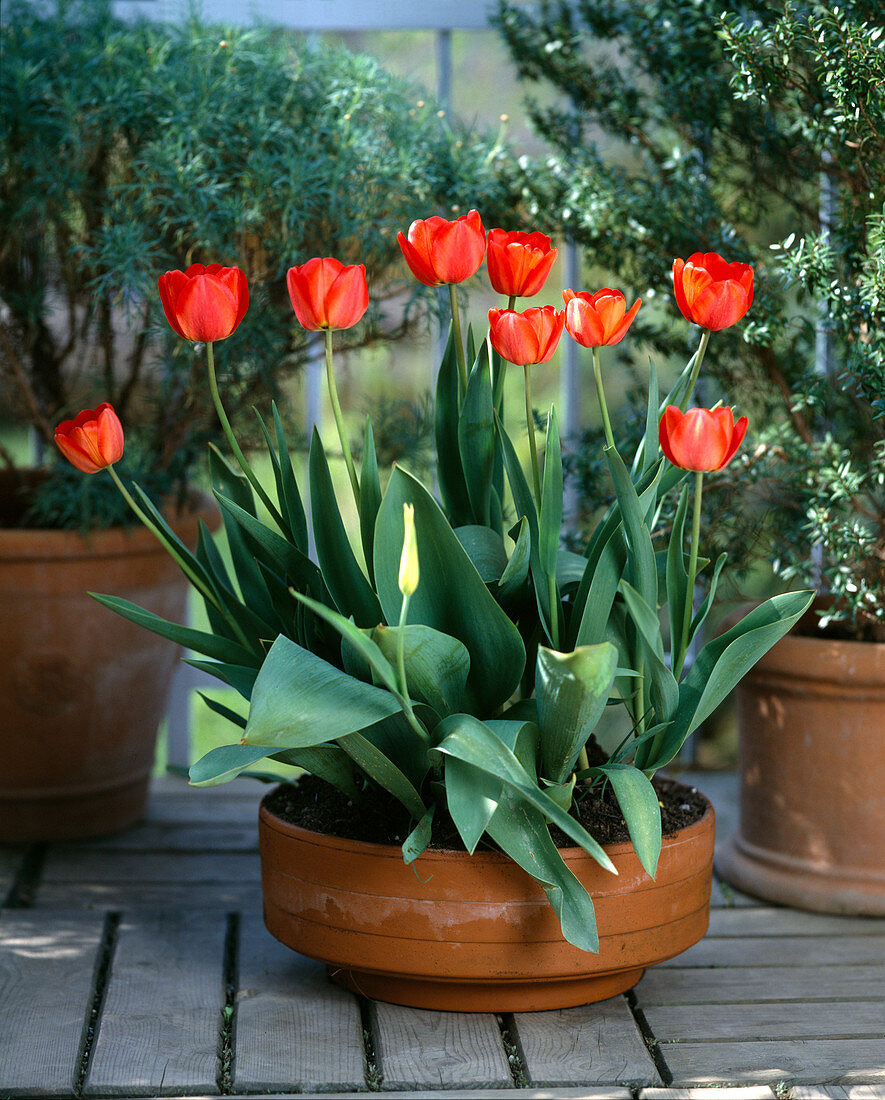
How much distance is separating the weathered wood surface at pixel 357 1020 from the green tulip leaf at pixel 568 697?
33 cm

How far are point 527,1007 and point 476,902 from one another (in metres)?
0.18

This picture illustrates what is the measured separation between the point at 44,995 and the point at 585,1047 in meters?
0.65

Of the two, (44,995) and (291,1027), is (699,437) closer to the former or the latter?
(291,1027)

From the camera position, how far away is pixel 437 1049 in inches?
53.6

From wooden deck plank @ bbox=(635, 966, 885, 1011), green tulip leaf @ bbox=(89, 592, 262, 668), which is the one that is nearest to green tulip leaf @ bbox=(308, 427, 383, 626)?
green tulip leaf @ bbox=(89, 592, 262, 668)

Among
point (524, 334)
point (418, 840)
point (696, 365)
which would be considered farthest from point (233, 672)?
point (696, 365)

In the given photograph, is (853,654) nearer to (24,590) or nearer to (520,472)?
(520,472)

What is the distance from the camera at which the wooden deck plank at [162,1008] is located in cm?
131

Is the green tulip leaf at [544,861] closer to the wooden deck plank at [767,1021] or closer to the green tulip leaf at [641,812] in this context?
the green tulip leaf at [641,812]

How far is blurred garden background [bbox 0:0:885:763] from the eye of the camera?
1600mm

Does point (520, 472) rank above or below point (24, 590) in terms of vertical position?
above

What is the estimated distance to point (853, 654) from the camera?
5.57ft

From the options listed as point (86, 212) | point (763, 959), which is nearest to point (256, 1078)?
point (763, 959)

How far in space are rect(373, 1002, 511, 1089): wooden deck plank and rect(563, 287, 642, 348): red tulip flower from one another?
775 millimetres
